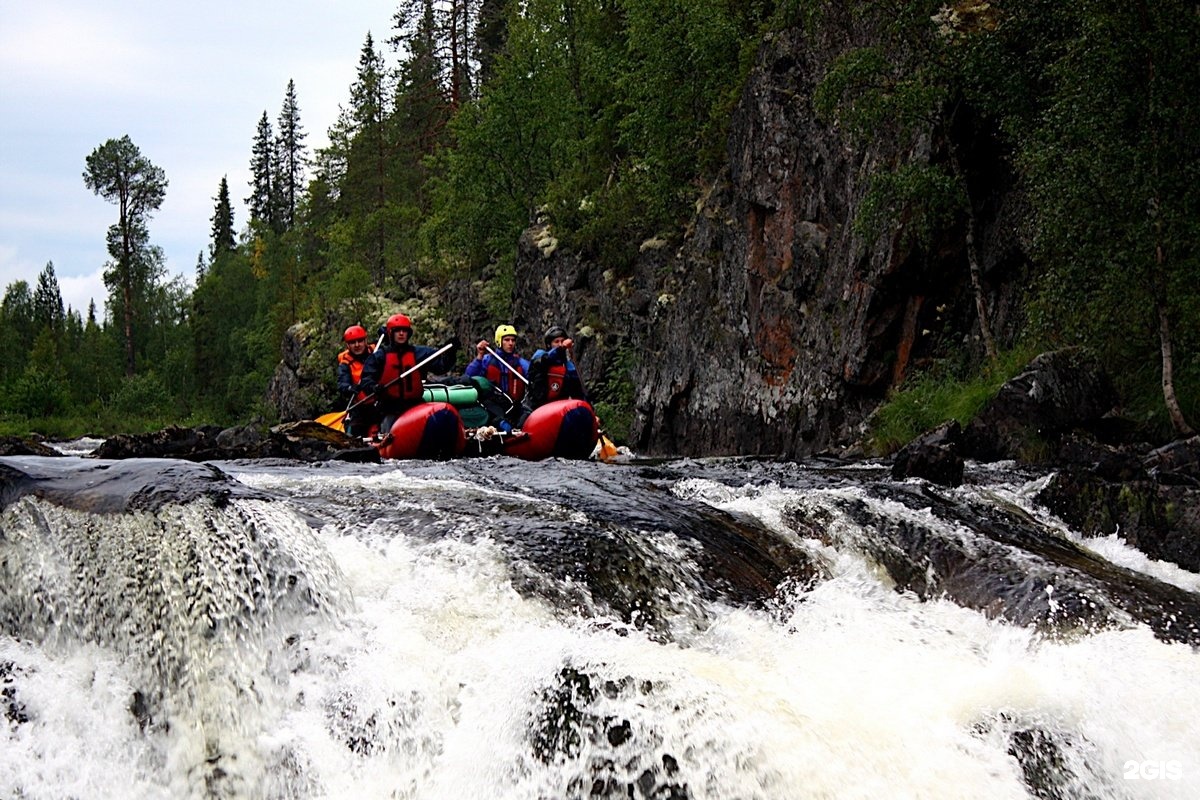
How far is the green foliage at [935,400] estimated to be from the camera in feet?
42.0

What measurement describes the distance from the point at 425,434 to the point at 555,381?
2.69 m

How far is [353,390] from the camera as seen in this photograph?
50.1 feet

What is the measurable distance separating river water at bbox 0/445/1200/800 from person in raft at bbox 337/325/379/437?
27.2 feet

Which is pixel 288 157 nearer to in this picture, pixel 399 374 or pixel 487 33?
pixel 487 33

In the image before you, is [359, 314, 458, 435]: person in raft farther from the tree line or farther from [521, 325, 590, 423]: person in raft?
the tree line

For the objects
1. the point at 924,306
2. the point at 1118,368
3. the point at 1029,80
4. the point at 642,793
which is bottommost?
the point at 642,793

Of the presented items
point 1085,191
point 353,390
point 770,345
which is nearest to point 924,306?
point 770,345

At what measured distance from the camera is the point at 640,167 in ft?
77.4

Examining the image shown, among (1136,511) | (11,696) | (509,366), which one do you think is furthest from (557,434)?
(11,696)

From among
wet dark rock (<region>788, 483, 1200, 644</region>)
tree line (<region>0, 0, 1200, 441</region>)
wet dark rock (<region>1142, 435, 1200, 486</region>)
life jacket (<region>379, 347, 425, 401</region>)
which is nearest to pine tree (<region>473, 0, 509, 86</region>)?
tree line (<region>0, 0, 1200, 441</region>)

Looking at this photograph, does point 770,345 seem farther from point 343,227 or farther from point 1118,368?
point 343,227

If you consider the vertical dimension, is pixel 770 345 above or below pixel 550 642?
above

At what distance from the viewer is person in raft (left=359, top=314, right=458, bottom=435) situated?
13000mm

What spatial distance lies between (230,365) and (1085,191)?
2139 inches
